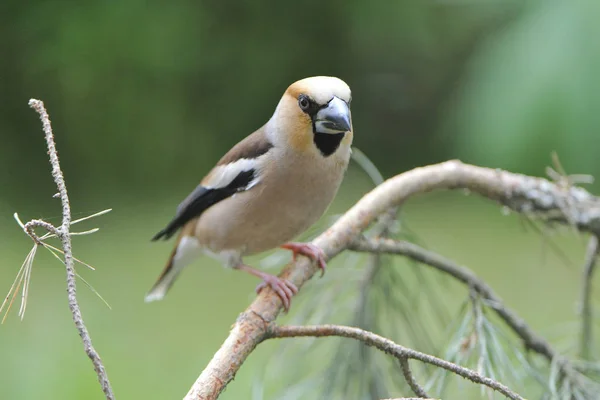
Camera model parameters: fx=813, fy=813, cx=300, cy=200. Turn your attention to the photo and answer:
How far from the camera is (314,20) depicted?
2631 millimetres

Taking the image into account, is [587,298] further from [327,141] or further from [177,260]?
[177,260]

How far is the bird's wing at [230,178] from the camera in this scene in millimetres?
1086

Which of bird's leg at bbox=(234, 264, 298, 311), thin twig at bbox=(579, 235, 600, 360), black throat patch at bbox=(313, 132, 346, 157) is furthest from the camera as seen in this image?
thin twig at bbox=(579, 235, 600, 360)

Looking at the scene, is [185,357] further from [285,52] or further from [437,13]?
[437,13]

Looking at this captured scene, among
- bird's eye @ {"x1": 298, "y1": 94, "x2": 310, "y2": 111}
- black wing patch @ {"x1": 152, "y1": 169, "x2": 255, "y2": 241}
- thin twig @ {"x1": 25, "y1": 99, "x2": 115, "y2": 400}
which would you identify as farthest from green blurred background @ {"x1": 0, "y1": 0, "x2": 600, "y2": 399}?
thin twig @ {"x1": 25, "y1": 99, "x2": 115, "y2": 400}

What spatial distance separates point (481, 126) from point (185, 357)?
112 cm

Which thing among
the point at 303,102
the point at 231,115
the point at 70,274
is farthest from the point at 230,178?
the point at 231,115

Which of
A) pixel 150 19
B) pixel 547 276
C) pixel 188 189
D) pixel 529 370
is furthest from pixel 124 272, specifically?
pixel 529 370

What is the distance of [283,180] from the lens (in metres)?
1.05

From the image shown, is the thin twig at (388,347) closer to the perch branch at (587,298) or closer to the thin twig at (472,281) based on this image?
the thin twig at (472,281)

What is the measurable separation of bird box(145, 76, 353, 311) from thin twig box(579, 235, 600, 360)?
1.33ft

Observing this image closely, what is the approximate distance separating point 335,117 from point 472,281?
12.4 inches

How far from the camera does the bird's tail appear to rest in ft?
4.18

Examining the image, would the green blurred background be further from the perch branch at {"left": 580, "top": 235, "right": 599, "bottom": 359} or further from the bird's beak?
the bird's beak
